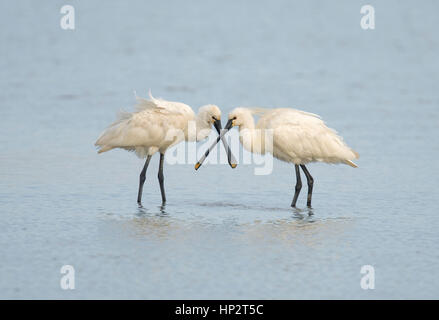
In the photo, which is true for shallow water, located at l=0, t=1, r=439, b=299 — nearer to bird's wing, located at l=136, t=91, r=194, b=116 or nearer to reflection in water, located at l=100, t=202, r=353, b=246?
reflection in water, located at l=100, t=202, r=353, b=246

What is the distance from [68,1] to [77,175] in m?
22.8

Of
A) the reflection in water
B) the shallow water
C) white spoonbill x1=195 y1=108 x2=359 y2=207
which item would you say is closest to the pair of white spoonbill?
white spoonbill x1=195 y1=108 x2=359 y2=207

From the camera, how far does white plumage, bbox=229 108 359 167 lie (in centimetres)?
1049

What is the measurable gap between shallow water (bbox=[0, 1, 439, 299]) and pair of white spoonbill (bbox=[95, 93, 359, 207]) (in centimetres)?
54

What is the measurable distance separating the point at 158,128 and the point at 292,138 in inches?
64.5

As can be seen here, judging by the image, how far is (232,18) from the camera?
31.9m

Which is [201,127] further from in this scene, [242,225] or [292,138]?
[242,225]

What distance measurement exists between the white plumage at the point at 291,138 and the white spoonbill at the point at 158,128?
0.39 meters

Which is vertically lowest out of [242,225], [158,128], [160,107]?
[242,225]

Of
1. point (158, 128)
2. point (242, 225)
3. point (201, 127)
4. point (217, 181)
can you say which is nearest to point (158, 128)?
point (158, 128)

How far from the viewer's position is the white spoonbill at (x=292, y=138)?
10492 millimetres

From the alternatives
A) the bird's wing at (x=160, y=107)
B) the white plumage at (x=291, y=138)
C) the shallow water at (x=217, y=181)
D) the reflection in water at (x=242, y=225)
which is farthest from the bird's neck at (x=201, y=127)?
the reflection in water at (x=242, y=225)

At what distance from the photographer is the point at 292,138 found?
34.3 feet

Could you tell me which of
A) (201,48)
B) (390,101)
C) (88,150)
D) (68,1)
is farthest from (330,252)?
(68,1)
